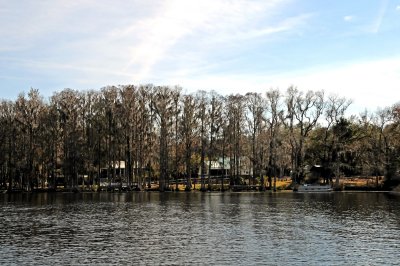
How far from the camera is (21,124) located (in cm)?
10706

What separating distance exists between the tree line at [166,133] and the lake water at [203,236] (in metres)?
47.3

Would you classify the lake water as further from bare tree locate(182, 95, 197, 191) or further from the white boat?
bare tree locate(182, 95, 197, 191)

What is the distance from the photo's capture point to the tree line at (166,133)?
4129 inches

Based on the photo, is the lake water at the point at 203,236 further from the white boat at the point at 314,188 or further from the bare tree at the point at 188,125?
the bare tree at the point at 188,125

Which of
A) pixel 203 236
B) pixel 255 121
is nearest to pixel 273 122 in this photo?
pixel 255 121

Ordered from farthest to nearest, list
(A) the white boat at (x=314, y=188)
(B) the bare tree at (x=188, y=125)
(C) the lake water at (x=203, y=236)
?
(B) the bare tree at (x=188, y=125), (A) the white boat at (x=314, y=188), (C) the lake water at (x=203, y=236)

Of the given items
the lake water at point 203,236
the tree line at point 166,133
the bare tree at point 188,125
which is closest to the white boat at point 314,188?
the tree line at point 166,133

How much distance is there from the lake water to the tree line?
155 feet

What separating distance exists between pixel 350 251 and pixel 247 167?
83.3 meters

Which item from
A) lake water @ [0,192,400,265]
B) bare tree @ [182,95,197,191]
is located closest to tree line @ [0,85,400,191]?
bare tree @ [182,95,197,191]

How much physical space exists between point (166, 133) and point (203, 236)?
67.9 meters

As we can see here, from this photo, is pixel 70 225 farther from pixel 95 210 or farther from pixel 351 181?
pixel 351 181

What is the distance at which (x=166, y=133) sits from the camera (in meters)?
105

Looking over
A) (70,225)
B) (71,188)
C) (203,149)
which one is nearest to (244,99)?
(203,149)
